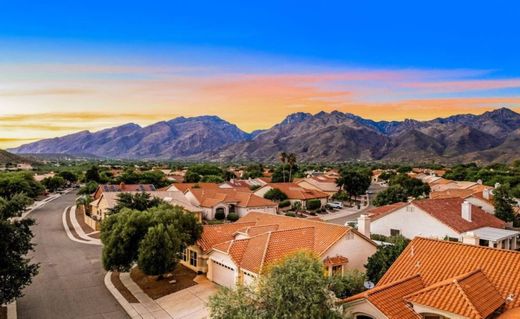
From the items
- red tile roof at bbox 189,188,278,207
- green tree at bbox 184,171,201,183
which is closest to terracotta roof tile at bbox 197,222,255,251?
red tile roof at bbox 189,188,278,207

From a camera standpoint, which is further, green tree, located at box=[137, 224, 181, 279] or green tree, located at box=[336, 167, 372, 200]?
green tree, located at box=[336, 167, 372, 200]

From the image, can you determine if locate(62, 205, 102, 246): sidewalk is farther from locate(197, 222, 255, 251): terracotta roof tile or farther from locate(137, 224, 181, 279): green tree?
locate(137, 224, 181, 279): green tree

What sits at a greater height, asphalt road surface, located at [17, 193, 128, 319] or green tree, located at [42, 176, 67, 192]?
asphalt road surface, located at [17, 193, 128, 319]

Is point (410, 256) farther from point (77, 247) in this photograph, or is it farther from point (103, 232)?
point (77, 247)

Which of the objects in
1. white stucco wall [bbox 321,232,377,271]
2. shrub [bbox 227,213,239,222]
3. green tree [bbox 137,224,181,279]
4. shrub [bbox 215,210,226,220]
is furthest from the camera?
shrub [bbox 215,210,226,220]

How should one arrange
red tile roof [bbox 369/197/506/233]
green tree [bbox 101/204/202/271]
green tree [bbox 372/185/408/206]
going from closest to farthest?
green tree [bbox 101/204/202/271] → red tile roof [bbox 369/197/506/233] → green tree [bbox 372/185/408/206]

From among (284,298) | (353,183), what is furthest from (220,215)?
(284,298)

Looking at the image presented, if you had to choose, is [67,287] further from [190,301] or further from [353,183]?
[353,183]
